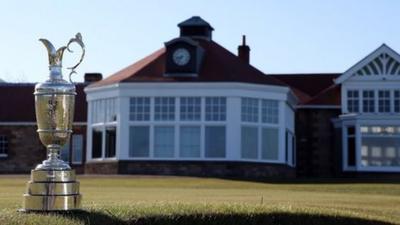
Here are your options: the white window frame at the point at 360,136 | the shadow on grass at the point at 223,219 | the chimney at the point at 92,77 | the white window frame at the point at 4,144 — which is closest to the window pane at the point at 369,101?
the white window frame at the point at 360,136

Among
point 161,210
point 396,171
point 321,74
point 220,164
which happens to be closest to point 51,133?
point 161,210

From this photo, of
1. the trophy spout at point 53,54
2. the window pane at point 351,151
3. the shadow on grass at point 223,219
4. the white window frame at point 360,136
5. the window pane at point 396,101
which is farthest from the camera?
the window pane at point 396,101

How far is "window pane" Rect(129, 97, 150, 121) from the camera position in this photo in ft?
129

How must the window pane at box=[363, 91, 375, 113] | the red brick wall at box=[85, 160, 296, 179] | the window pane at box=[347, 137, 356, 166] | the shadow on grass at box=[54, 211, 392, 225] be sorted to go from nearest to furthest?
the shadow on grass at box=[54, 211, 392, 225], the red brick wall at box=[85, 160, 296, 179], the window pane at box=[347, 137, 356, 166], the window pane at box=[363, 91, 375, 113]

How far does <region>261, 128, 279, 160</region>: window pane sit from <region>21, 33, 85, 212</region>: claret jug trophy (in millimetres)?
28888

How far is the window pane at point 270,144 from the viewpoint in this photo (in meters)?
39.9

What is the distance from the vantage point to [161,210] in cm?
1182

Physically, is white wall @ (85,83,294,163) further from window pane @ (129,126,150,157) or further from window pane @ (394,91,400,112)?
window pane @ (394,91,400,112)

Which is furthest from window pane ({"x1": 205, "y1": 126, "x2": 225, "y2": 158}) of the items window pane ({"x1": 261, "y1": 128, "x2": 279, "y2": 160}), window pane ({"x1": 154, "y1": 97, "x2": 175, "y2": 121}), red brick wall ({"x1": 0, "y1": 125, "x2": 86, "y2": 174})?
red brick wall ({"x1": 0, "y1": 125, "x2": 86, "y2": 174})

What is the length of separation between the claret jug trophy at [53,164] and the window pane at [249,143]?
28.1 metres

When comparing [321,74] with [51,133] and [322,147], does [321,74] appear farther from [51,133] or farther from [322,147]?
[51,133]

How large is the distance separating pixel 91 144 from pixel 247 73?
790 cm

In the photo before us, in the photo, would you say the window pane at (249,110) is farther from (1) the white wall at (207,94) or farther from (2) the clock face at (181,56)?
(2) the clock face at (181,56)

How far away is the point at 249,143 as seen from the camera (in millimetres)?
39469
